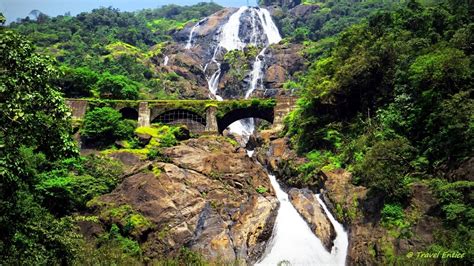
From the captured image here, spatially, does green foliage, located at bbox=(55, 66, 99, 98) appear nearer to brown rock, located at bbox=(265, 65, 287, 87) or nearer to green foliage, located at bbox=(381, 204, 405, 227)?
brown rock, located at bbox=(265, 65, 287, 87)

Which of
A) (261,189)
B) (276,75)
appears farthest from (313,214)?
(276,75)

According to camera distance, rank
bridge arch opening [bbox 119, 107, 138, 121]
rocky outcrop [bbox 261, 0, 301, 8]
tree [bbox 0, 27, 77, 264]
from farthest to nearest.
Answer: rocky outcrop [bbox 261, 0, 301, 8] → bridge arch opening [bbox 119, 107, 138, 121] → tree [bbox 0, 27, 77, 264]

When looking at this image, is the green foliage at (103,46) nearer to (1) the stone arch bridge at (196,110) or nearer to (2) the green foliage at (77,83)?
(2) the green foliage at (77,83)

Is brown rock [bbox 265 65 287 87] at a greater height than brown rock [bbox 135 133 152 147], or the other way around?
brown rock [bbox 265 65 287 87]

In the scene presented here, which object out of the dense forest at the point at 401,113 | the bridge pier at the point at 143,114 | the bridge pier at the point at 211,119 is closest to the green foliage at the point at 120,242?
the dense forest at the point at 401,113

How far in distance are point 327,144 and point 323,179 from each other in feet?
15.6

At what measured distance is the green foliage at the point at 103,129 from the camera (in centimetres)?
4091

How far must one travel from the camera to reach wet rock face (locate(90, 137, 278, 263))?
25.9 metres

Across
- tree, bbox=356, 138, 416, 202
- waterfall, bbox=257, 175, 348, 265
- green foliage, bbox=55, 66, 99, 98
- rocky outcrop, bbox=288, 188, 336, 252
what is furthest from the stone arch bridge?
tree, bbox=356, 138, 416, 202

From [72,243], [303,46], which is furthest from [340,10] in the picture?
[72,243]

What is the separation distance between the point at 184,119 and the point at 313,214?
24.8 m

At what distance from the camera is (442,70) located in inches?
995

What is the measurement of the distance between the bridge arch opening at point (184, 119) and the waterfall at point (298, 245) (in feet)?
73.1

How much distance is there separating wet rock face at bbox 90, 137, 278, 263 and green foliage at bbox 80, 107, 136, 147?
8783mm
